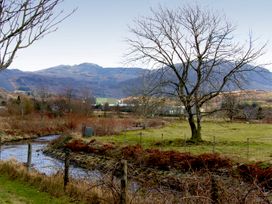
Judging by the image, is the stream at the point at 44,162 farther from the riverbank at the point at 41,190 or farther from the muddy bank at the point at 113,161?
the muddy bank at the point at 113,161

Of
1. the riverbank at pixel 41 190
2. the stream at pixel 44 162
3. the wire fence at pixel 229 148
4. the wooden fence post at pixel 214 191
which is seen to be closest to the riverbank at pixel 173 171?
the wooden fence post at pixel 214 191

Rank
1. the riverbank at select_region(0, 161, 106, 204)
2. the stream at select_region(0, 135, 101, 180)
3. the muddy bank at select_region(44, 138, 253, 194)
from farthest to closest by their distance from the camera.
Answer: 1. the muddy bank at select_region(44, 138, 253, 194)
2. the stream at select_region(0, 135, 101, 180)
3. the riverbank at select_region(0, 161, 106, 204)

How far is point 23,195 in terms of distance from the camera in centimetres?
1230

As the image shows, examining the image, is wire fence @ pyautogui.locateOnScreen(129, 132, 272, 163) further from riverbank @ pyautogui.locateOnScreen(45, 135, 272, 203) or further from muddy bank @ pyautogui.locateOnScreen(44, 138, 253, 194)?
muddy bank @ pyautogui.locateOnScreen(44, 138, 253, 194)

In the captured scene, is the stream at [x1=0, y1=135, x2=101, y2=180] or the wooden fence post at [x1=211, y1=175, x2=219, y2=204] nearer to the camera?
the wooden fence post at [x1=211, y1=175, x2=219, y2=204]

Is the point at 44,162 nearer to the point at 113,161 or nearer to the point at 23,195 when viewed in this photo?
the point at 113,161

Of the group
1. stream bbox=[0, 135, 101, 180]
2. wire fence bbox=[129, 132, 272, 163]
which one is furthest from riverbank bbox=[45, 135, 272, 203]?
wire fence bbox=[129, 132, 272, 163]

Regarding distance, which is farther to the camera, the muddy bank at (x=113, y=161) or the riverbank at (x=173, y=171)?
the muddy bank at (x=113, y=161)

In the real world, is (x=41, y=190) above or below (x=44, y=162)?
above

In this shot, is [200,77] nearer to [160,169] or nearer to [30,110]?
[160,169]

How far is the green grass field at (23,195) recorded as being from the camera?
1159 cm

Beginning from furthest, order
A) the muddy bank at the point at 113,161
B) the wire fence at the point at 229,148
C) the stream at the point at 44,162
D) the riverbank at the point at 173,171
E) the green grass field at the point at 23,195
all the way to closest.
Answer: the wire fence at the point at 229,148 < the muddy bank at the point at 113,161 < the stream at the point at 44,162 < the green grass field at the point at 23,195 < the riverbank at the point at 173,171

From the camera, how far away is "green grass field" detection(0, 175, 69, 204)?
11586 millimetres

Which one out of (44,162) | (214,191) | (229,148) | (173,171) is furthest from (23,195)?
(229,148)
